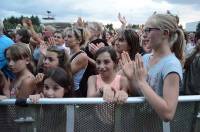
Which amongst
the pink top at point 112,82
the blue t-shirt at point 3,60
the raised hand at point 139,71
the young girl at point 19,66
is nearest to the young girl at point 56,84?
the young girl at point 19,66

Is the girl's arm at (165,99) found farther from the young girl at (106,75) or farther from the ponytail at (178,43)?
the young girl at (106,75)

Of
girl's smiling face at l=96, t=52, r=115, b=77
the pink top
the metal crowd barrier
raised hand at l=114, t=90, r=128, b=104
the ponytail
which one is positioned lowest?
the metal crowd barrier

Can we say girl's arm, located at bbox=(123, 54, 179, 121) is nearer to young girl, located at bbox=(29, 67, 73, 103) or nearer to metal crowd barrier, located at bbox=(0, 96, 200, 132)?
metal crowd barrier, located at bbox=(0, 96, 200, 132)

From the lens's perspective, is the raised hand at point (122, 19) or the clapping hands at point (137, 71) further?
the raised hand at point (122, 19)

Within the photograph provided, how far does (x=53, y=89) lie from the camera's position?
3.68m

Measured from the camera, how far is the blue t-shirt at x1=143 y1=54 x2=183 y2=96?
2.95m

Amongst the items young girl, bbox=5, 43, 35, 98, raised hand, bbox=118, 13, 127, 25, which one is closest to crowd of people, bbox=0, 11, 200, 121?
young girl, bbox=5, 43, 35, 98

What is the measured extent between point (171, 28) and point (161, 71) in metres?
0.35

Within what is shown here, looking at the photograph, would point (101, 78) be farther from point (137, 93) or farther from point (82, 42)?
point (82, 42)

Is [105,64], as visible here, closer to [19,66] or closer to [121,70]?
[121,70]

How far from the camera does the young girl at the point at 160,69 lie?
284cm

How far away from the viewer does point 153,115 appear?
119 inches

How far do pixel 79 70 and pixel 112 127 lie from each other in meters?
2.42

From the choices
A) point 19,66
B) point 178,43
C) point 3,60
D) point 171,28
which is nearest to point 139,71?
point 171,28
